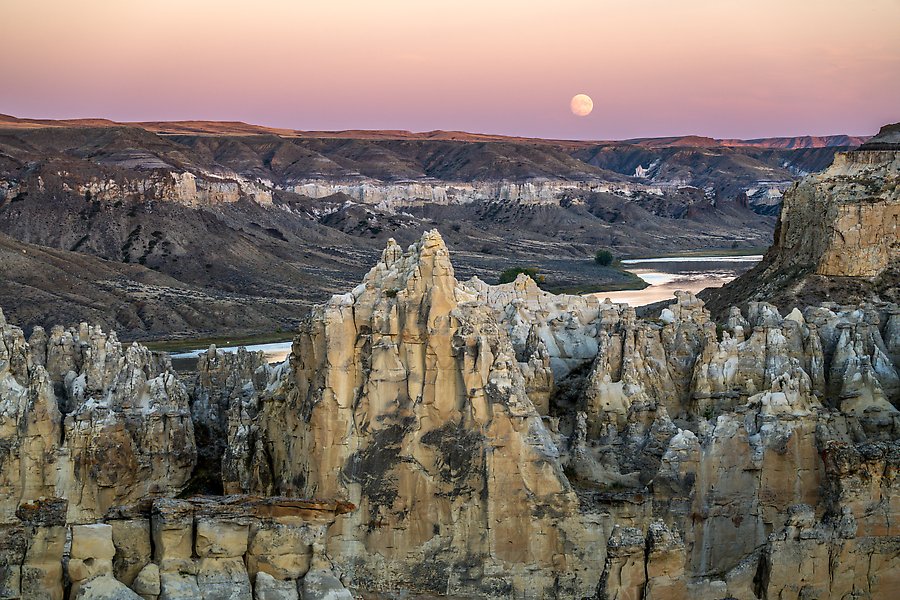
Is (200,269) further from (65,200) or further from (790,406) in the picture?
(790,406)

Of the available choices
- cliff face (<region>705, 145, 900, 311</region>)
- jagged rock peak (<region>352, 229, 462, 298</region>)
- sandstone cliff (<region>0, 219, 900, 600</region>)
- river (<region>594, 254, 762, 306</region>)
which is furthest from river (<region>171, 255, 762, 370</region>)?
jagged rock peak (<region>352, 229, 462, 298</region>)

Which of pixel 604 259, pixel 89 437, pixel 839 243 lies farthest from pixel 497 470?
pixel 604 259

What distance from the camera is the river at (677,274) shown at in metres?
121

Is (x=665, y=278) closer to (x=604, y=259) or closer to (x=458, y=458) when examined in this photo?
(x=604, y=259)

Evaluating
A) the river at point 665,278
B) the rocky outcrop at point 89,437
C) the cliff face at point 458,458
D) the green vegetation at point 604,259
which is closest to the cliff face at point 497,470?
the cliff face at point 458,458

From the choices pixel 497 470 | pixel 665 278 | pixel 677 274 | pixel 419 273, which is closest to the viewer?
pixel 497 470

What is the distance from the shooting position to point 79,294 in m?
111

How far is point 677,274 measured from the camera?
158000 millimetres

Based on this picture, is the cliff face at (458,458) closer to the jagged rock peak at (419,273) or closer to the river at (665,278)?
the jagged rock peak at (419,273)

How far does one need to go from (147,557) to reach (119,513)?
2.87ft

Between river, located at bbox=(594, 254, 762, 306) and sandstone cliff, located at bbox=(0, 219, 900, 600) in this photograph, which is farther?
river, located at bbox=(594, 254, 762, 306)

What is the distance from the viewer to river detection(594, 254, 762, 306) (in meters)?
121

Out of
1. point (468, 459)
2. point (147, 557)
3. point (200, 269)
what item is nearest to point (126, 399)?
point (468, 459)

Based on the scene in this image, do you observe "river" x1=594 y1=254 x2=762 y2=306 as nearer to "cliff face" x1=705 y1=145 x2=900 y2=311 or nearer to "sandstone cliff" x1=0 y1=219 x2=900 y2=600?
"cliff face" x1=705 y1=145 x2=900 y2=311
